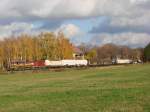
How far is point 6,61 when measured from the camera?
15175cm

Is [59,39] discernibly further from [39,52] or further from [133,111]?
[133,111]

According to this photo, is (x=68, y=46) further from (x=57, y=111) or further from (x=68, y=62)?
(x=57, y=111)

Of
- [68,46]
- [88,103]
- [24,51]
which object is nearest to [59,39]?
[68,46]

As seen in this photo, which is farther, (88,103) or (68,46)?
(68,46)

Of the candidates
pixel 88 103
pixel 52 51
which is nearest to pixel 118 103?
pixel 88 103

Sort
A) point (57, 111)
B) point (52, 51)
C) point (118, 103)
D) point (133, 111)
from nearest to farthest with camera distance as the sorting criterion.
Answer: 1. point (133, 111)
2. point (57, 111)
3. point (118, 103)
4. point (52, 51)

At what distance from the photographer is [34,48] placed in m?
152

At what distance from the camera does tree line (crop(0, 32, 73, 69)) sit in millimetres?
151875

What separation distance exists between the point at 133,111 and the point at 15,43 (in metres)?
143

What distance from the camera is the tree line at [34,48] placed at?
498ft

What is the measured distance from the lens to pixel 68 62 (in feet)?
481

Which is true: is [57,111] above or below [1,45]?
below

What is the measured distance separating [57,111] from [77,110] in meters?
0.74

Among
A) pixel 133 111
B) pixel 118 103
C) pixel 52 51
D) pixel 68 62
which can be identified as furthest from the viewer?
pixel 52 51
